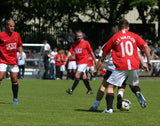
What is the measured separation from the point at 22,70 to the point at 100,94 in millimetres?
20343

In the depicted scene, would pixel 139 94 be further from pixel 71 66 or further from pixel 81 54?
pixel 71 66

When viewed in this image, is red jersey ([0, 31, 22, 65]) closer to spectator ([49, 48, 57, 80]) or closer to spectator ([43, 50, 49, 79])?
spectator ([49, 48, 57, 80])

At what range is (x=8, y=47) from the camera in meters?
12.3

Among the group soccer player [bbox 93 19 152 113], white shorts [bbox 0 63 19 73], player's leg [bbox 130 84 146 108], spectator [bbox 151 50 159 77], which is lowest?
spectator [bbox 151 50 159 77]

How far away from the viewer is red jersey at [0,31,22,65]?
12229mm

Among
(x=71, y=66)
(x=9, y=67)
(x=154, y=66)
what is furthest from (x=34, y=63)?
(x=9, y=67)

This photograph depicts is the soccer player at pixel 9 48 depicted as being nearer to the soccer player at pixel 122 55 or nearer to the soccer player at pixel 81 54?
the soccer player at pixel 122 55

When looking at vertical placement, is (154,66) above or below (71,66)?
below

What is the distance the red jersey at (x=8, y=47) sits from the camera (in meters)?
12.2

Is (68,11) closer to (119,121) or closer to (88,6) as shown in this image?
(88,6)

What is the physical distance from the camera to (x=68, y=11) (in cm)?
3612

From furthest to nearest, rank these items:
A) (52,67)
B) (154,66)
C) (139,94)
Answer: (154,66) → (52,67) → (139,94)

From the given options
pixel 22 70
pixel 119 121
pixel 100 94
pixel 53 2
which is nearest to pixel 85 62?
pixel 100 94

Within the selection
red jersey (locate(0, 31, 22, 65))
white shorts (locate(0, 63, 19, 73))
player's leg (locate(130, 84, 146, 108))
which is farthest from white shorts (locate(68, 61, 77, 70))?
player's leg (locate(130, 84, 146, 108))
